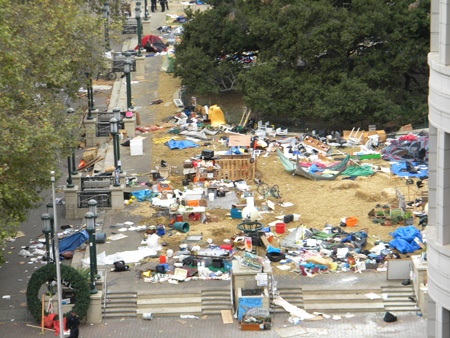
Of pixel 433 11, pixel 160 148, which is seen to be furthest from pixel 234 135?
pixel 433 11

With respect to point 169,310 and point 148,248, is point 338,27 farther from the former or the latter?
point 169,310

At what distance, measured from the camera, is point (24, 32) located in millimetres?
38312

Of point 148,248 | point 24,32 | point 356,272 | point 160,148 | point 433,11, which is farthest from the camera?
point 160,148

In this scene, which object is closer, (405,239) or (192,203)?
(405,239)

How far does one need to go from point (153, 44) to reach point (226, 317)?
1415 inches

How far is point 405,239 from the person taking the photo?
34312mm

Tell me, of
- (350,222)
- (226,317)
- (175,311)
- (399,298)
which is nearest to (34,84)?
(175,311)

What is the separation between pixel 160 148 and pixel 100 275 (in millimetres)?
16293

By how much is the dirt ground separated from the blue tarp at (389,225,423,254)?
0.76 meters

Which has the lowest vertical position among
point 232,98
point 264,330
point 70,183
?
point 264,330

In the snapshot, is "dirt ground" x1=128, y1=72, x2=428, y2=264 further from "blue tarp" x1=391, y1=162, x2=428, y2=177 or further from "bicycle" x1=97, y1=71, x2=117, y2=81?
"bicycle" x1=97, y1=71, x2=117, y2=81

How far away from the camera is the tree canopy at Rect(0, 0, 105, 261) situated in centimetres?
2986

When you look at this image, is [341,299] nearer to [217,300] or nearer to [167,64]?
[217,300]

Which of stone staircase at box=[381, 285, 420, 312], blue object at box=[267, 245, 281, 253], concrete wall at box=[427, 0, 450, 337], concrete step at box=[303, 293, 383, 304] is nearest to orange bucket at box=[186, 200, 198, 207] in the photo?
blue object at box=[267, 245, 281, 253]
